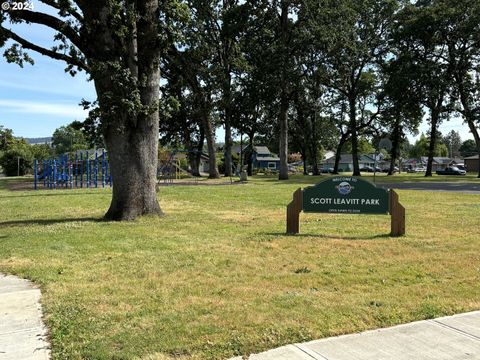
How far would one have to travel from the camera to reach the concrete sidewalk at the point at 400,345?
12.0ft

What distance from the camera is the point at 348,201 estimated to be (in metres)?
9.34

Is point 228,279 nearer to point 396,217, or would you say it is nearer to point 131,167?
point 396,217

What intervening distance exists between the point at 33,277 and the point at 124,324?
2.48 m

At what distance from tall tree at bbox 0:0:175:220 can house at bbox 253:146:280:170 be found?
9333 cm

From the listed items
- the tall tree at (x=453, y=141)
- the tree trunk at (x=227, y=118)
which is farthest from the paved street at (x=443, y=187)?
the tall tree at (x=453, y=141)

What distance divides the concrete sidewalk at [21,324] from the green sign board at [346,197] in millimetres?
5536

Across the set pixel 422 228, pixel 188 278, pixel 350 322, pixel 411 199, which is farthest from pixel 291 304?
pixel 411 199

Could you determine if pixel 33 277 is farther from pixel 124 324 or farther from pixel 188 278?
pixel 124 324

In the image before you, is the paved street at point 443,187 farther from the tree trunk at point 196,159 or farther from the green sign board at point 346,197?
the tree trunk at point 196,159

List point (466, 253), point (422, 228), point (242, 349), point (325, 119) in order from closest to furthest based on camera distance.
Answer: point (242, 349), point (466, 253), point (422, 228), point (325, 119)

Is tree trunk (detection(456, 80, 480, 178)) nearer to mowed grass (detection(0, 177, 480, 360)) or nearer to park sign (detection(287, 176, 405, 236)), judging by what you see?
mowed grass (detection(0, 177, 480, 360))

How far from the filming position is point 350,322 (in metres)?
4.39

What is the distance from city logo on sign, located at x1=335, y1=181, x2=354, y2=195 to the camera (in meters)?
9.37

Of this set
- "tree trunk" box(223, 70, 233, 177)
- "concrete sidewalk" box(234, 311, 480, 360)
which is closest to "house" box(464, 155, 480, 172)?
"tree trunk" box(223, 70, 233, 177)
